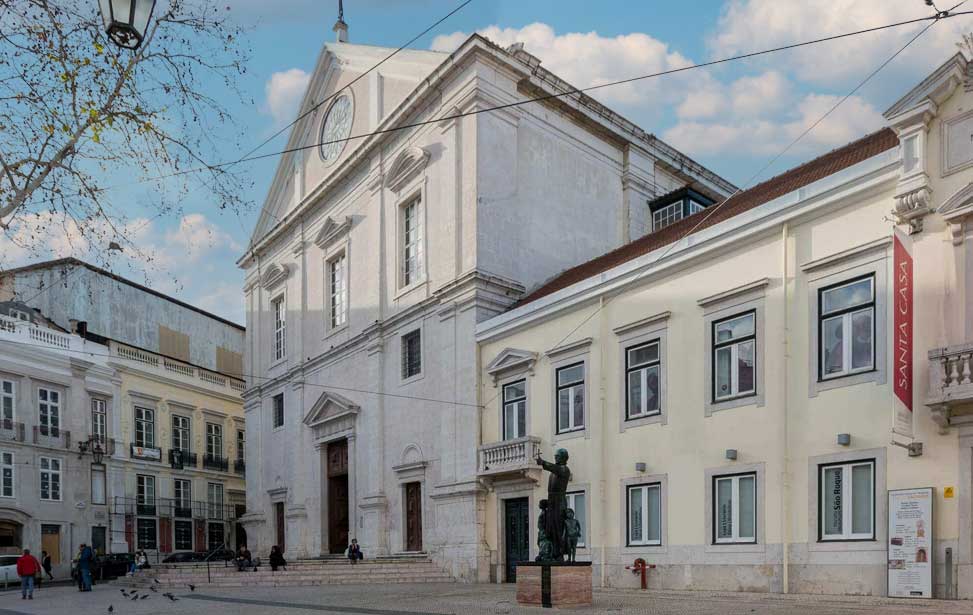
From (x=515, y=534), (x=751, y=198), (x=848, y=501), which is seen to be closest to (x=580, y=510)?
(x=515, y=534)

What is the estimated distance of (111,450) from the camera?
42.5 meters

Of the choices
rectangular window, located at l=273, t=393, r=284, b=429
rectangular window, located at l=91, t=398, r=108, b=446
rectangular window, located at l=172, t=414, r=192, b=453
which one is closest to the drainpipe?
rectangular window, located at l=273, t=393, r=284, b=429

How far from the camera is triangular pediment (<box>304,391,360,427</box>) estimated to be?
30703 mm

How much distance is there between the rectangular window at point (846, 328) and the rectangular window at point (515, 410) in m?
8.86

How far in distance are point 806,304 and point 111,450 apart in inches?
1417

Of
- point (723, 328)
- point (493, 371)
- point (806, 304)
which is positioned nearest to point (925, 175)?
point (806, 304)

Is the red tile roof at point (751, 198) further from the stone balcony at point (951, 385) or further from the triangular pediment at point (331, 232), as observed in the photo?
the triangular pediment at point (331, 232)

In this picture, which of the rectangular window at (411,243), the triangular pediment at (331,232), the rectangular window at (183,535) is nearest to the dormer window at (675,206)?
the rectangular window at (411,243)

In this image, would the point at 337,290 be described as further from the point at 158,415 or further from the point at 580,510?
the point at 158,415

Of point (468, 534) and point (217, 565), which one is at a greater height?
point (468, 534)

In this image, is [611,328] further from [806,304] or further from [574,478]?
[806,304]

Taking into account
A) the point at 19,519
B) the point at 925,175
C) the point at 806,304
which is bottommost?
the point at 19,519

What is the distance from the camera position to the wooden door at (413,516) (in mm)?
26844

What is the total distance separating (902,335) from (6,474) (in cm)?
3561
